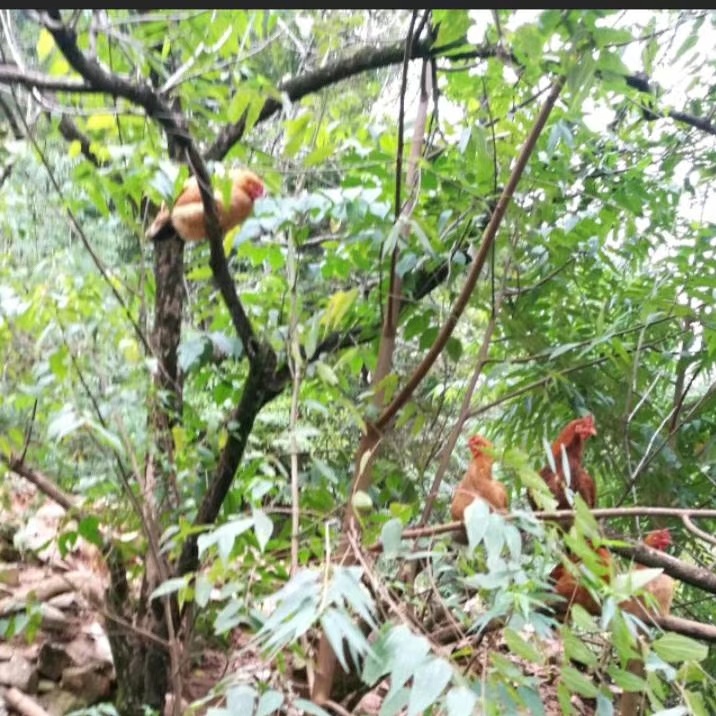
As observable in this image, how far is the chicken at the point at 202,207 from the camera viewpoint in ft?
3.16

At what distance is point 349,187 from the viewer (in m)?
1.00

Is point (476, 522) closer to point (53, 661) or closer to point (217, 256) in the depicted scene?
point (217, 256)

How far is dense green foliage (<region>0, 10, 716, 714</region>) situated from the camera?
2.68 feet

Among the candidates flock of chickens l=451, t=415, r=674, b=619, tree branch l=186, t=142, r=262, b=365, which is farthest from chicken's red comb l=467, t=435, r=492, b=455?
tree branch l=186, t=142, r=262, b=365

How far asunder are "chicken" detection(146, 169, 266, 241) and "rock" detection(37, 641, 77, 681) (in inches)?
37.2

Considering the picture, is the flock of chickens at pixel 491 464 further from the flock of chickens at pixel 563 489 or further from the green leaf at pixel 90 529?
the green leaf at pixel 90 529

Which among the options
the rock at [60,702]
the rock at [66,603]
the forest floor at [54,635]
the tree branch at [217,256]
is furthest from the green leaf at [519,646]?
the rock at [66,603]

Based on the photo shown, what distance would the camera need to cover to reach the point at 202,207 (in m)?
0.95

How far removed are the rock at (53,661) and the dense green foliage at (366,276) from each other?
477mm

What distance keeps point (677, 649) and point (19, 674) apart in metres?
1.31

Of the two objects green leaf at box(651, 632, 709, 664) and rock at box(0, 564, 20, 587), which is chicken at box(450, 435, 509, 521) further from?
rock at box(0, 564, 20, 587)

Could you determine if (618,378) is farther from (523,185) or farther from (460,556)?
(460,556)

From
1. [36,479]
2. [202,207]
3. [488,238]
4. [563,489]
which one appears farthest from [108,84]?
[563,489]

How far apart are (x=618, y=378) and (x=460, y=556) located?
0.66m
